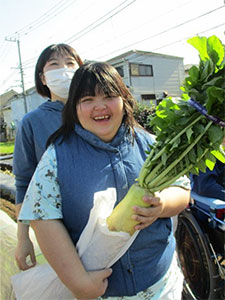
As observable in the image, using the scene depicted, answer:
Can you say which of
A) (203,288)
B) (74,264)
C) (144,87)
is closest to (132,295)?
(74,264)

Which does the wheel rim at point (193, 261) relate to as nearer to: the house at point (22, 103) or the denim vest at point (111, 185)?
the denim vest at point (111, 185)

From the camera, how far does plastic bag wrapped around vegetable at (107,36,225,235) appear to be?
1008mm

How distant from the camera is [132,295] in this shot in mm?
1193

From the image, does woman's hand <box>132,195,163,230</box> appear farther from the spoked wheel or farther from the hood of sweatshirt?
the spoked wheel

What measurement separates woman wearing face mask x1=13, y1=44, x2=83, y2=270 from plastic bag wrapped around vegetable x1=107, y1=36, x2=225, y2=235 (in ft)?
2.04

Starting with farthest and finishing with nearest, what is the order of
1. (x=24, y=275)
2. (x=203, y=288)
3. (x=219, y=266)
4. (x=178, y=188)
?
(x=203, y=288) < (x=219, y=266) < (x=178, y=188) < (x=24, y=275)

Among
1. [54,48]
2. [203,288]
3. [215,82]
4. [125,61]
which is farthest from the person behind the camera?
[125,61]

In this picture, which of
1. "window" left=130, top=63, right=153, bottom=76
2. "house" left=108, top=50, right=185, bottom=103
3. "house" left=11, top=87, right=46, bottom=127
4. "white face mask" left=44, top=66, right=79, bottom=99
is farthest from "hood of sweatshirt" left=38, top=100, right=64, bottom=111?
"house" left=11, top=87, right=46, bottom=127

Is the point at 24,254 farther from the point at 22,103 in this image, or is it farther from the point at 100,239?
the point at 22,103

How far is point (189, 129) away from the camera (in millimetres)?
1014

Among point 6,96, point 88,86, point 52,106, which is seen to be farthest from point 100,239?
point 6,96

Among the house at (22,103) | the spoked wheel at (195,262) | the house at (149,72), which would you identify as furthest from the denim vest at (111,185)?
the house at (22,103)

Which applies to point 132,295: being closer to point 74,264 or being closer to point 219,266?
point 74,264

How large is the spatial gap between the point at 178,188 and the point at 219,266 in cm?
114
